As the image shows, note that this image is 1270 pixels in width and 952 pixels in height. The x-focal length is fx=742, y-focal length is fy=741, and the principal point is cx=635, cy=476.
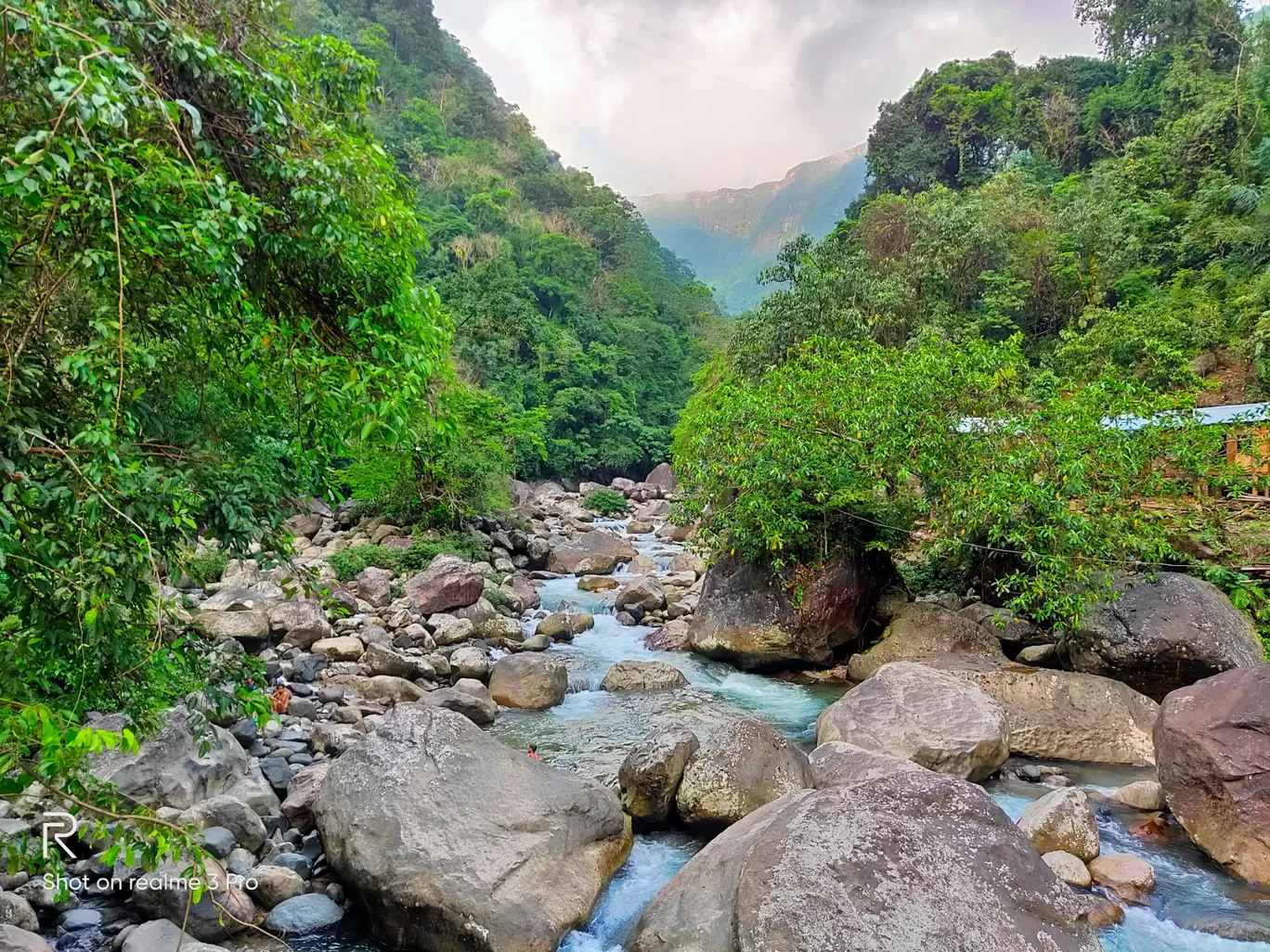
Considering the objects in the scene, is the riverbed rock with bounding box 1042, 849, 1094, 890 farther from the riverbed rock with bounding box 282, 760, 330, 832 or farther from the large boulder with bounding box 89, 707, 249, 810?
the large boulder with bounding box 89, 707, 249, 810

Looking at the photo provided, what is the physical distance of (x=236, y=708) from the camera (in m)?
3.49

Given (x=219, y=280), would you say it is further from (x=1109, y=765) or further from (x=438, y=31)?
(x=438, y=31)

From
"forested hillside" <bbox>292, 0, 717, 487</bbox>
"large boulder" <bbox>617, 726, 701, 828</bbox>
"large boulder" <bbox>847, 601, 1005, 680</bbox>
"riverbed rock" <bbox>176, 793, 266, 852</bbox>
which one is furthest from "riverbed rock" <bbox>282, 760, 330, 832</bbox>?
"forested hillside" <bbox>292, 0, 717, 487</bbox>

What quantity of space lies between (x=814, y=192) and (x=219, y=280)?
135m

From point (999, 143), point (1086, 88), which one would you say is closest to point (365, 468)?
point (999, 143)

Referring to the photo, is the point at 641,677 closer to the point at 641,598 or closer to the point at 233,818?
the point at 641,598

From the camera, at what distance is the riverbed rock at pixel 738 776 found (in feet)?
20.8

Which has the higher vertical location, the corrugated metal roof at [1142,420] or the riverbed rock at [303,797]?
the corrugated metal roof at [1142,420]

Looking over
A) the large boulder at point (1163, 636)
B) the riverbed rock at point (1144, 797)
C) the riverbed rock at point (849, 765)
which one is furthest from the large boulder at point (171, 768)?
the large boulder at point (1163, 636)

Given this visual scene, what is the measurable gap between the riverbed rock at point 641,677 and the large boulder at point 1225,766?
6026 mm

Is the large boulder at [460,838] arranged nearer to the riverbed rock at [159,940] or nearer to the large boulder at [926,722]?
the riverbed rock at [159,940]

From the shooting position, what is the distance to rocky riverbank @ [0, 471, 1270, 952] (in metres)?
4.33

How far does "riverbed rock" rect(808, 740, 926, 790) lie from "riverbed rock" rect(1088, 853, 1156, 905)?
4.74ft

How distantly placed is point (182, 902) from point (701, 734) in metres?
5.57
